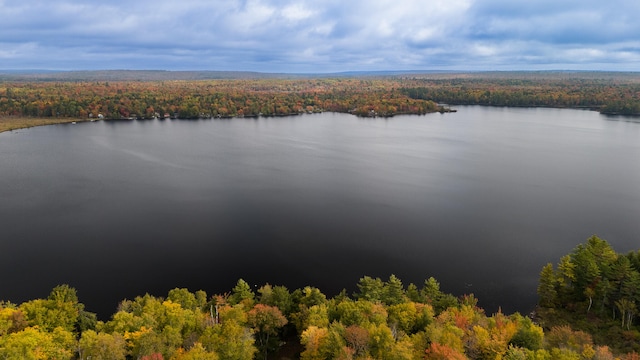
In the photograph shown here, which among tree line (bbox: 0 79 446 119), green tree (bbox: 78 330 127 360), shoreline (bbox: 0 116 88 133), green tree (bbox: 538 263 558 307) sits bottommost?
green tree (bbox: 538 263 558 307)

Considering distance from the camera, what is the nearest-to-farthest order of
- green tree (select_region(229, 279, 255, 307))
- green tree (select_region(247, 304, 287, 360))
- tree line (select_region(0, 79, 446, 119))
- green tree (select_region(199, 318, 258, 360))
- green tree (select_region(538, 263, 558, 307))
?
green tree (select_region(199, 318, 258, 360)) < green tree (select_region(247, 304, 287, 360)) < green tree (select_region(229, 279, 255, 307)) < green tree (select_region(538, 263, 558, 307)) < tree line (select_region(0, 79, 446, 119))

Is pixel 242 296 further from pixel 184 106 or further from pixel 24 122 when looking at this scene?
pixel 184 106

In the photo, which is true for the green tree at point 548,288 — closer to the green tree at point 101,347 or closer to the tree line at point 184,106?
the green tree at point 101,347

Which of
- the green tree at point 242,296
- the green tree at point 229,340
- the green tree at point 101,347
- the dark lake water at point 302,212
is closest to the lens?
the green tree at point 101,347

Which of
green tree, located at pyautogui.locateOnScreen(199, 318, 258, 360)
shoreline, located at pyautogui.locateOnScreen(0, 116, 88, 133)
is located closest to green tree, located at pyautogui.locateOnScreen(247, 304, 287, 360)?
green tree, located at pyautogui.locateOnScreen(199, 318, 258, 360)

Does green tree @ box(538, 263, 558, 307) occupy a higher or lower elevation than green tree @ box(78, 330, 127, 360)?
A: lower

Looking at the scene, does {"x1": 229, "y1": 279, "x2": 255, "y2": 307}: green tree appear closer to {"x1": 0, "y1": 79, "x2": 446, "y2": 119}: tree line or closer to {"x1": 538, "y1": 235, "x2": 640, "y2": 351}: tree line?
{"x1": 538, "y1": 235, "x2": 640, "y2": 351}: tree line

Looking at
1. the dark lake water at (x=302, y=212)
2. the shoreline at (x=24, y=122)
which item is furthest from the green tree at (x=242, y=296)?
the shoreline at (x=24, y=122)
